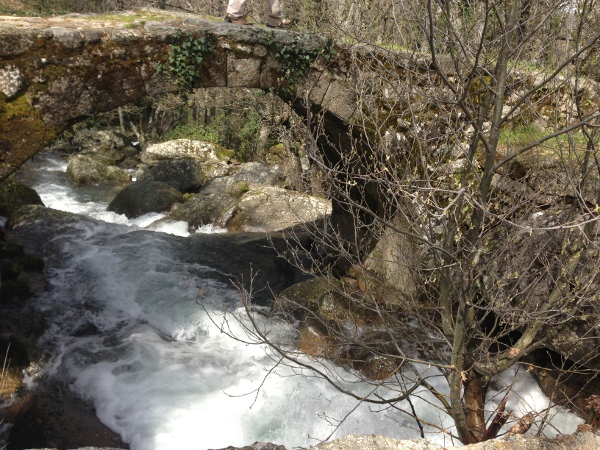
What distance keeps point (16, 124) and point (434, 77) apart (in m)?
4.27

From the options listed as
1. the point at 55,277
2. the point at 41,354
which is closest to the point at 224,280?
the point at 55,277

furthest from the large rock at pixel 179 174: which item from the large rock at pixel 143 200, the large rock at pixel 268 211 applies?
the large rock at pixel 268 211

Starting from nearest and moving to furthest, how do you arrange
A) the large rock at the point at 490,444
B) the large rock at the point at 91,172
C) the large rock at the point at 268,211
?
1. the large rock at the point at 490,444
2. the large rock at the point at 268,211
3. the large rock at the point at 91,172

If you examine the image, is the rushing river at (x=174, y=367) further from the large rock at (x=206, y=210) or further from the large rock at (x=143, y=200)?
the large rock at (x=143, y=200)

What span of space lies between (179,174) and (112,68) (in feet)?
28.2

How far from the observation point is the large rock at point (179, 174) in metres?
13.4

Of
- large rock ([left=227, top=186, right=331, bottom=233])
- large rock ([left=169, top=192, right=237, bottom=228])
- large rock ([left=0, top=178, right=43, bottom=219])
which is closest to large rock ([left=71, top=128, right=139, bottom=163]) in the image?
large rock ([left=0, top=178, right=43, bottom=219])

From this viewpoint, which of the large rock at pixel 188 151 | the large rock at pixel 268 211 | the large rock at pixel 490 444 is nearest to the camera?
the large rock at pixel 490 444

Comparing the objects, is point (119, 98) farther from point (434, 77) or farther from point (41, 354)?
point (434, 77)

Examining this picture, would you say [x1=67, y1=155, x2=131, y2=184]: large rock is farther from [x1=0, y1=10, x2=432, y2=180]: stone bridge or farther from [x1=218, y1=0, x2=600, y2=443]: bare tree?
[x1=218, y1=0, x2=600, y2=443]: bare tree

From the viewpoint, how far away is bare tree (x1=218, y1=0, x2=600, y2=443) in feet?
11.3

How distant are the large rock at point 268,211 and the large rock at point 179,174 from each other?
266 cm

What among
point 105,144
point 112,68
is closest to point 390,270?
point 112,68

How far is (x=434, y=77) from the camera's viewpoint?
571 cm
